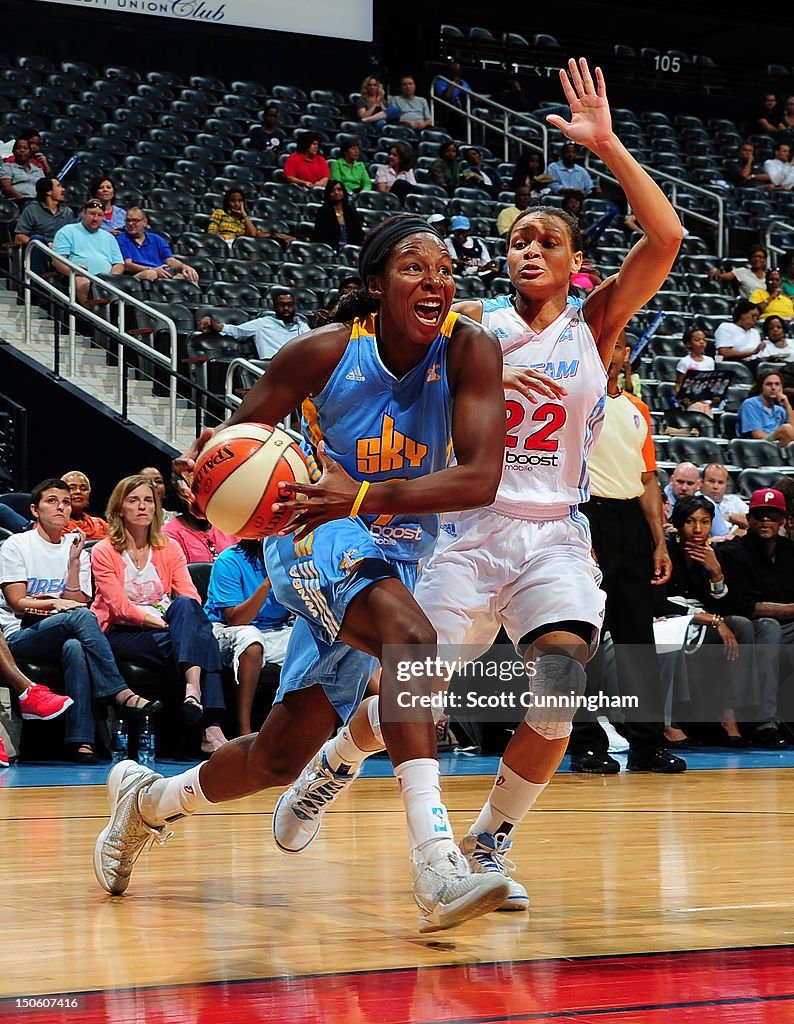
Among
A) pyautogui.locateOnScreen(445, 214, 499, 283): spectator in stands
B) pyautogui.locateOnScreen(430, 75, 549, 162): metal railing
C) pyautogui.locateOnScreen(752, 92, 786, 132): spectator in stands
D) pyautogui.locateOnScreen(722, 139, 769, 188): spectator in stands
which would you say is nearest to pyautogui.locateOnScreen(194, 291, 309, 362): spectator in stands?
pyautogui.locateOnScreen(445, 214, 499, 283): spectator in stands

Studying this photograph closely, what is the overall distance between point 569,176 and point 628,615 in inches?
487

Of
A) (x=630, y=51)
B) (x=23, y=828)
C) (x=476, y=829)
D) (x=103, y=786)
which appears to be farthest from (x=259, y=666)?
(x=630, y=51)

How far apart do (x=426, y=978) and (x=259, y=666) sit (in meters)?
4.97

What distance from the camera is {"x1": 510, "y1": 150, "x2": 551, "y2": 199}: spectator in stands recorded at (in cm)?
1814

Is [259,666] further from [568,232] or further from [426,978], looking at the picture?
[426,978]

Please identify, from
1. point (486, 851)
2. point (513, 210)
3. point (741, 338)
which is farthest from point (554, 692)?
point (513, 210)

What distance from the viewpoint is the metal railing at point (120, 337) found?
11.6 m

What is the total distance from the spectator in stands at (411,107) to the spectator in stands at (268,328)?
7056 millimetres

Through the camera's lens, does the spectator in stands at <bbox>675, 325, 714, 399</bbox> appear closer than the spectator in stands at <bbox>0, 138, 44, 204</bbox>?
No

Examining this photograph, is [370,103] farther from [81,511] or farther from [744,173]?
[81,511]

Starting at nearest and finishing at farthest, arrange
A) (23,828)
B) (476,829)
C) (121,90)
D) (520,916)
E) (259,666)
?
(520,916), (476,829), (23,828), (259,666), (121,90)

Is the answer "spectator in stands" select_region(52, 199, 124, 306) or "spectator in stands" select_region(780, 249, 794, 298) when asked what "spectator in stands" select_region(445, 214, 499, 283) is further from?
"spectator in stands" select_region(780, 249, 794, 298)

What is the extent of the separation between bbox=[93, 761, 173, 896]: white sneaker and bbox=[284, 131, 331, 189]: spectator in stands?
13340mm

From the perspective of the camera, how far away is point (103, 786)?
22.1 ft
